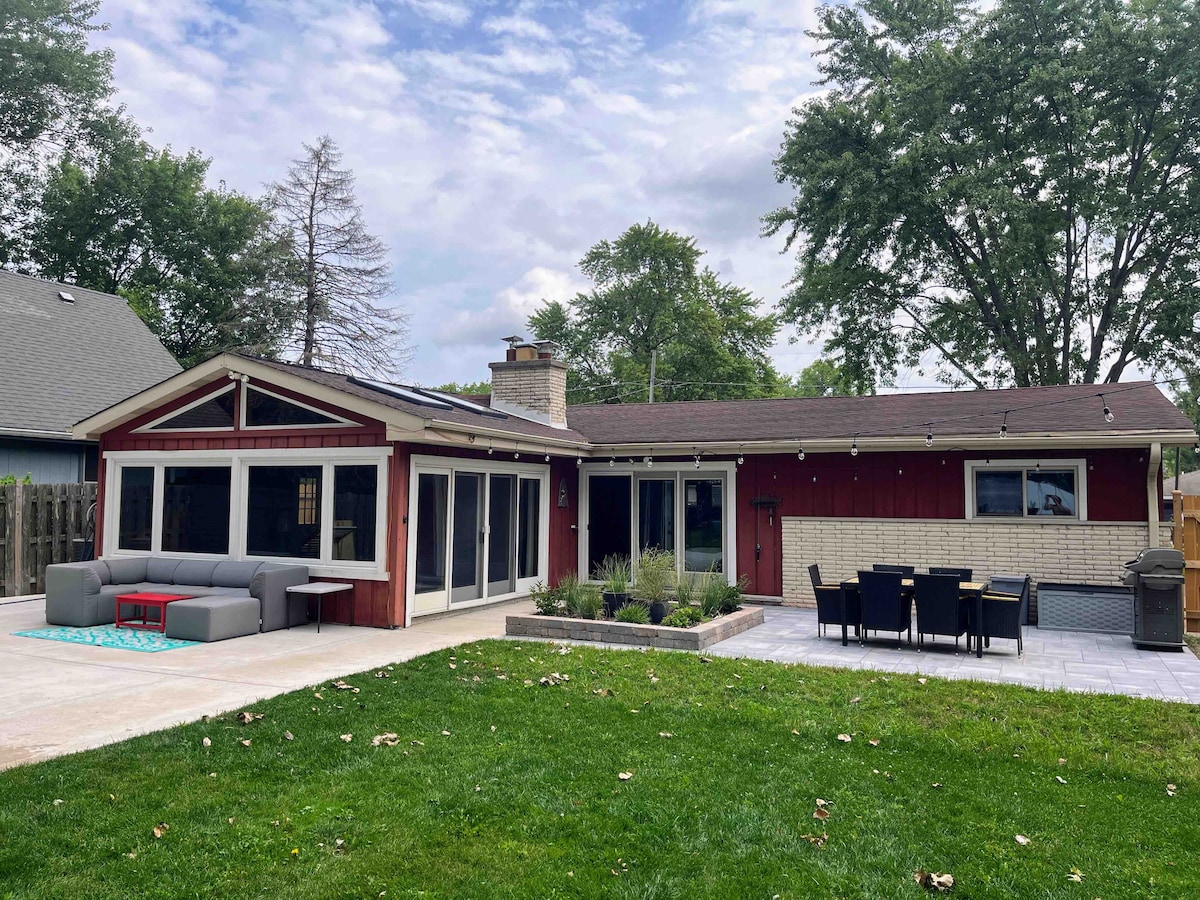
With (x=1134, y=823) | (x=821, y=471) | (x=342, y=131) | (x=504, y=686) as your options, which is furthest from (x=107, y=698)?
(x=342, y=131)

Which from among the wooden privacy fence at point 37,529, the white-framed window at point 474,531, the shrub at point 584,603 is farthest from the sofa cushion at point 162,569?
the shrub at point 584,603

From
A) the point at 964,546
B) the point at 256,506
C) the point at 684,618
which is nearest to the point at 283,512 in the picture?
the point at 256,506

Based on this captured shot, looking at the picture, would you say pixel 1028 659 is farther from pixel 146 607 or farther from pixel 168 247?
pixel 168 247

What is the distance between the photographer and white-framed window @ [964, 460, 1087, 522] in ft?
35.5

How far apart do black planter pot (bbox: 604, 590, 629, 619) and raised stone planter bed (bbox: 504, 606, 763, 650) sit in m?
0.30

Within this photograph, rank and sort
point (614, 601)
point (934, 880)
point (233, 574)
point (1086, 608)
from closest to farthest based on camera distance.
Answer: point (934, 880)
point (614, 601)
point (233, 574)
point (1086, 608)

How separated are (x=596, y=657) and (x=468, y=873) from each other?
14.1 ft

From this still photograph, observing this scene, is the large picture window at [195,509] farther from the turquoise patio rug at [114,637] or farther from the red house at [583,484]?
the turquoise patio rug at [114,637]

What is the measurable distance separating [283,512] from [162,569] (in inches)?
65.3

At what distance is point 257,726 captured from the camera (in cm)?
527

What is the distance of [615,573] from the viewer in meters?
10.2

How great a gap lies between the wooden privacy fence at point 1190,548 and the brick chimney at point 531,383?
8.53 m

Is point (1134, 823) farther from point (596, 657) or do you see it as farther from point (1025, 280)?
point (1025, 280)

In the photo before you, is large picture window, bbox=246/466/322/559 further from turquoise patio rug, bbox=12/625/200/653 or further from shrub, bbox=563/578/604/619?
shrub, bbox=563/578/604/619
